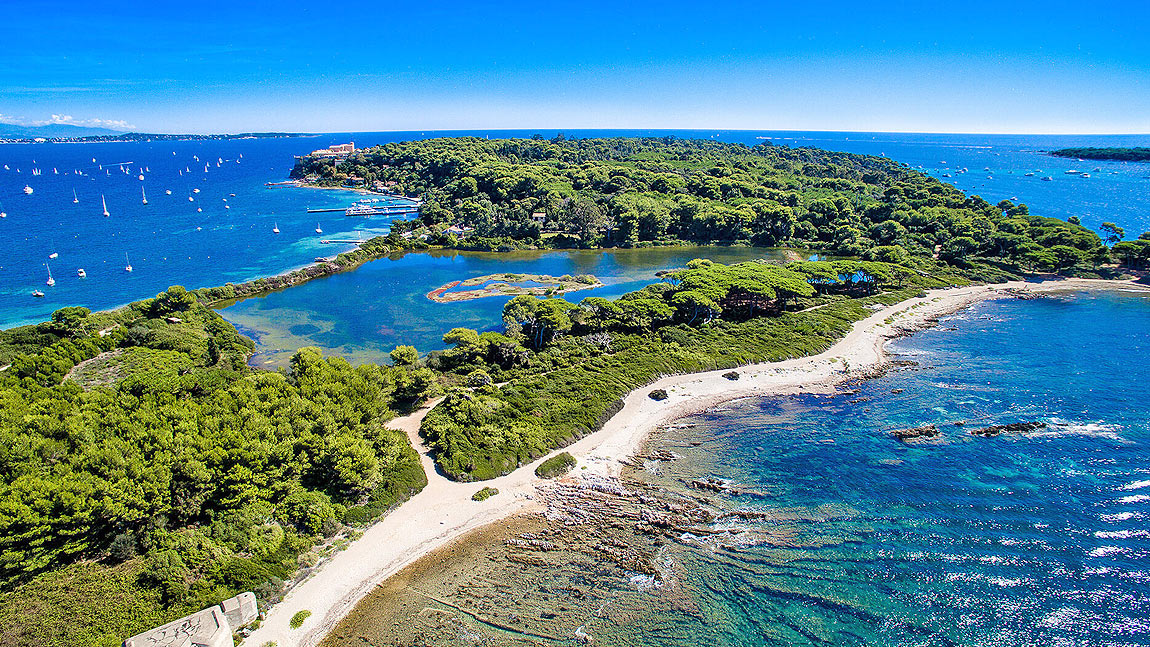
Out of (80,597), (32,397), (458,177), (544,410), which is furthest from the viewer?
(458,177)

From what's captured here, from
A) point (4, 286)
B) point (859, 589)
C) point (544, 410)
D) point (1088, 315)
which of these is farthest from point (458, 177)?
point (859, 589)

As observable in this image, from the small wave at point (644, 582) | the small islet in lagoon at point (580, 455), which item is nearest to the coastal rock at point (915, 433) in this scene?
the small islet in lagoon at point (580, 455)

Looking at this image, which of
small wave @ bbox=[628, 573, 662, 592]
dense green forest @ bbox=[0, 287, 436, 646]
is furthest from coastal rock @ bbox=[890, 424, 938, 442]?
dense green forest @ bbox=[0, 287, 436, 646]

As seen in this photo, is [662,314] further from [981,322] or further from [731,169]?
[731,169]

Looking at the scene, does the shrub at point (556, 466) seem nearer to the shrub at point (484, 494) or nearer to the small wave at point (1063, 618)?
the shrub at point (484, 494)

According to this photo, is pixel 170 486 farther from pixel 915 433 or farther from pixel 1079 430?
pixel 1079 430

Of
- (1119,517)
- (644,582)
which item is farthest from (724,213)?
(644,582)
